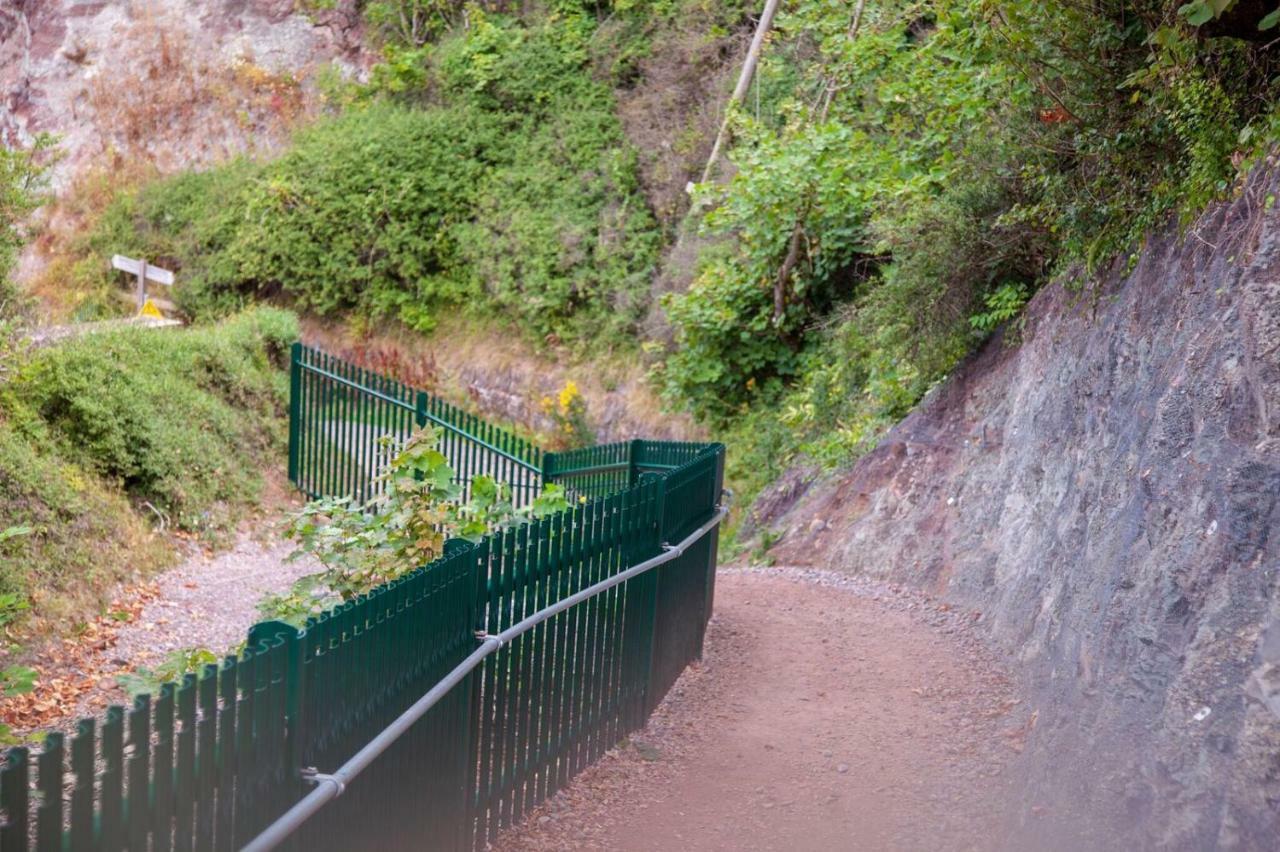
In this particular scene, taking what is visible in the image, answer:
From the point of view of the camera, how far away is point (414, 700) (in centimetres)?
429

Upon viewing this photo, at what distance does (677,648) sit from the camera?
24.8 feet

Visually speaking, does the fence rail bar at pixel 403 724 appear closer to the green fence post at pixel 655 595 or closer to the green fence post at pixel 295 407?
the green fence post at pixel 655 595

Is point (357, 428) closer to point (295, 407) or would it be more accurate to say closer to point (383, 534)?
point (295, 407)

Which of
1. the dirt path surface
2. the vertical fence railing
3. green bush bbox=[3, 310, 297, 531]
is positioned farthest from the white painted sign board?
the dirt path surface

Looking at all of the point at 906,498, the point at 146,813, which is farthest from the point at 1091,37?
the point at 146,813

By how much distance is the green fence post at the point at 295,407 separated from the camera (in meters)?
14.1

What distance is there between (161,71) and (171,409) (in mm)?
16747

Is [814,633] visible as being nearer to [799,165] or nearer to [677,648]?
[677,648]

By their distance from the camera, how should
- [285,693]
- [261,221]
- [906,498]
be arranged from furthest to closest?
[261,221]
[906,498]
[285,693]

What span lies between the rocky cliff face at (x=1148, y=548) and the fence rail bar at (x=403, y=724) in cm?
218

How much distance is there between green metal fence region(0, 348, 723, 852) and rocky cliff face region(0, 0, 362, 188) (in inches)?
799

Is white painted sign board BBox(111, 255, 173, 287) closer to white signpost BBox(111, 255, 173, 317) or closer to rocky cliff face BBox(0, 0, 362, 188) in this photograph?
white signpost BBox(111, 255, 173, 317)

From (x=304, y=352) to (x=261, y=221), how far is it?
9.71 meters

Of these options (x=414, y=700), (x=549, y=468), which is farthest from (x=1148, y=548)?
(x=549, y=468)
